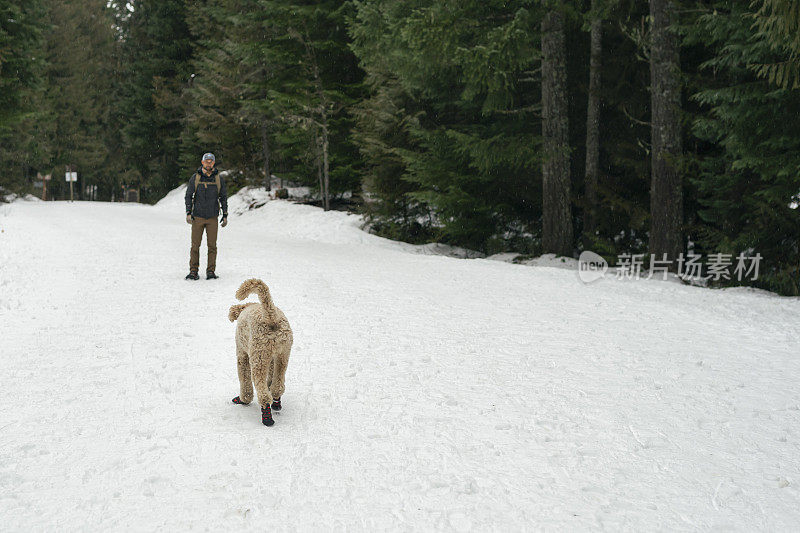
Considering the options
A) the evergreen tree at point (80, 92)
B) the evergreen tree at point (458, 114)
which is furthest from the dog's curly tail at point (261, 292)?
the evergreen tree at point (80, 92)

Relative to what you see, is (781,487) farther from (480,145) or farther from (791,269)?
(480,145)

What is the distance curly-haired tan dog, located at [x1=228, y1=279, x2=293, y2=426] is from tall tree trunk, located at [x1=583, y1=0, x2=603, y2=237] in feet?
33.1

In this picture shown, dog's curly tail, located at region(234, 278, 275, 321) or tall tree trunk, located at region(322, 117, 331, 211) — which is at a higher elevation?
tall tree trunk, located at region(322, 117, 331, 211)

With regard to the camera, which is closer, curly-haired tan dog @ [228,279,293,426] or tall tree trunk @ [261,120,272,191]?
curly-haired tan dog @ [228,279,293,426]

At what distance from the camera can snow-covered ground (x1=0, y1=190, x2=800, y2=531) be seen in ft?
10.4

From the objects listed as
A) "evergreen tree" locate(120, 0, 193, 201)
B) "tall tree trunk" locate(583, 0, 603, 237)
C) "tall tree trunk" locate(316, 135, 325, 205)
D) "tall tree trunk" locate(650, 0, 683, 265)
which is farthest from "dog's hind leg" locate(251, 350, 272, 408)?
"evergreen tree" locate(120, 0, 193, 201)

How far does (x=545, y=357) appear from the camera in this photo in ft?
19.5

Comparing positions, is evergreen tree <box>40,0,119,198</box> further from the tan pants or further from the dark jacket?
the tan pants

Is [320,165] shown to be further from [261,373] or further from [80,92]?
[80,92]

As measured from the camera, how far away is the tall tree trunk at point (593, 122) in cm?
1270

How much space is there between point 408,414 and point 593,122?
420 inches

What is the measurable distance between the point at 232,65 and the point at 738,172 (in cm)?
2360

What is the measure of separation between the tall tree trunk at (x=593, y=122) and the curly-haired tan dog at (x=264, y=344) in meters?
10.1

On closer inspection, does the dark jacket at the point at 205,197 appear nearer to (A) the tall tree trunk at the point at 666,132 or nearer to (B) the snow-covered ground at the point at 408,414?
(B) the snow-covered ground at the point at 408,414
